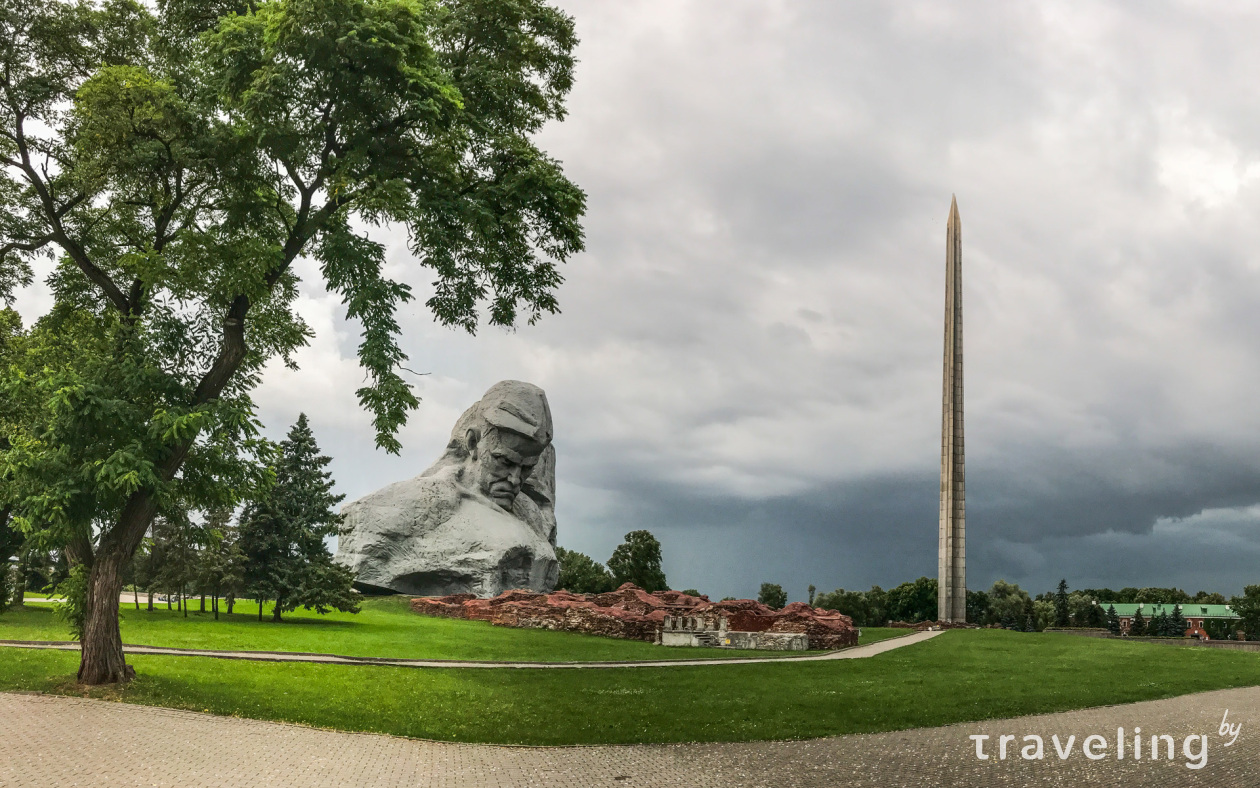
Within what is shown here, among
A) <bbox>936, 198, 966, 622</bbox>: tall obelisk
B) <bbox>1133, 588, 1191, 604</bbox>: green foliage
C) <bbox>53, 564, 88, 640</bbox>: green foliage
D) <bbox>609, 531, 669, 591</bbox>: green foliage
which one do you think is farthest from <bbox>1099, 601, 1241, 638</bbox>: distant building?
<bbox>53, 564, 88, 640</bbox>: green foliage

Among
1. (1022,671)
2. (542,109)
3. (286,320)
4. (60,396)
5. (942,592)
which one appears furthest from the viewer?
(942,592)

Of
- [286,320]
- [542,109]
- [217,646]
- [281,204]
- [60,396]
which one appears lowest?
[217,646]

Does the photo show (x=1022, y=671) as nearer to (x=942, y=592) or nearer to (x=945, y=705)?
(x=945, y=705)

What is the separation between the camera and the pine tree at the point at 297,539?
35125 mm

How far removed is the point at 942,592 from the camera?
160ft

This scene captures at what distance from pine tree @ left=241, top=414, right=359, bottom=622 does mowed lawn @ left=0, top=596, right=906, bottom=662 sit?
112 cm

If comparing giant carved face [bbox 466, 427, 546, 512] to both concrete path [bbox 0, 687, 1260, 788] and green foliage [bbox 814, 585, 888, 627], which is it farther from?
concrete path [bbox 0, 687, 1260, 788]

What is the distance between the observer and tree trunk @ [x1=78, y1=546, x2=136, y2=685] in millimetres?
15445

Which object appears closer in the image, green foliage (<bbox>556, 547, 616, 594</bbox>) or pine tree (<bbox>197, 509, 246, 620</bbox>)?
pine tree (<bbox>197, 509, 246, 620</bbox>)

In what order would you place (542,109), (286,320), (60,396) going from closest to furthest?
(60,396) < (542,109) < (286,320)

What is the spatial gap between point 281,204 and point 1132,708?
19.1 metres

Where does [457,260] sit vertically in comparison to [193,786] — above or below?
above

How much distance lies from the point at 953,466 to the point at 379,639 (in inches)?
1371

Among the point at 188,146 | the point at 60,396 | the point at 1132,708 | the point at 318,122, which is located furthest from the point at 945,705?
the point at 188,146
